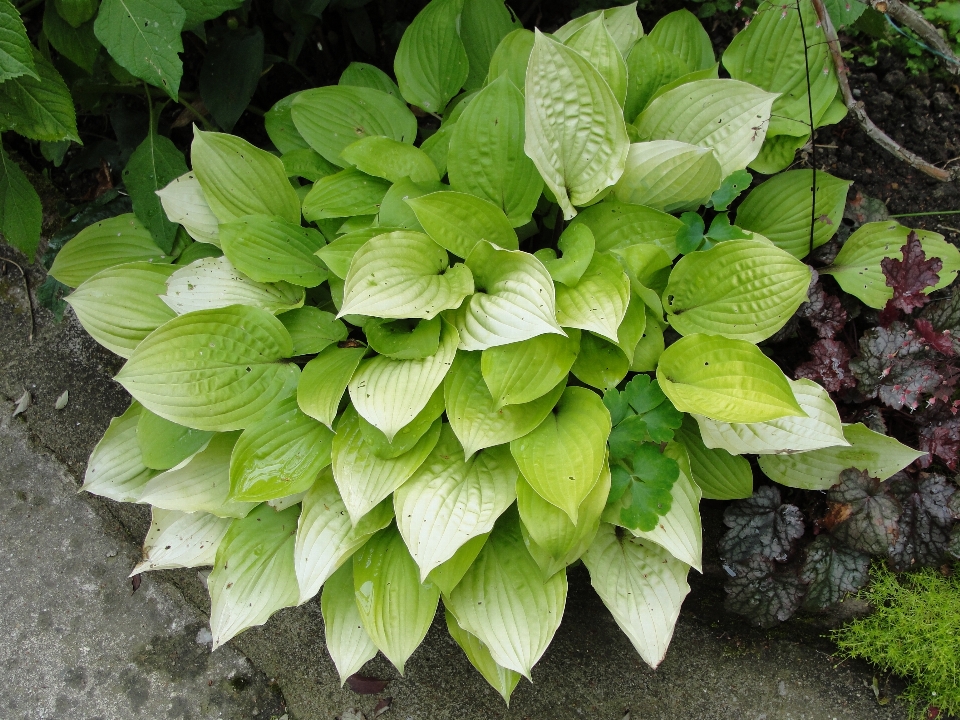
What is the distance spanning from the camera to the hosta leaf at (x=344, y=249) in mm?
1267

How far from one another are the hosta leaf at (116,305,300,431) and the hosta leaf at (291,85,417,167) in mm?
424

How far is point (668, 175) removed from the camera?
129cm

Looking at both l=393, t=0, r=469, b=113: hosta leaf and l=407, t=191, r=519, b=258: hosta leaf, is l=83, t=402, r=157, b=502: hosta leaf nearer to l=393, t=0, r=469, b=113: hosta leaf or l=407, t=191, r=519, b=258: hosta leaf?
l=407, t=191, r=519, b=258: hosta leaf

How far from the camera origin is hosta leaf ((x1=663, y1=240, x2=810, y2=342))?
1227 mm

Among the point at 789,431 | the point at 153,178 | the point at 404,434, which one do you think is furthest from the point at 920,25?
the point at 153,178

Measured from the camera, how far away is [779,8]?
4.50ft

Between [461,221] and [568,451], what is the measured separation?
45 cm

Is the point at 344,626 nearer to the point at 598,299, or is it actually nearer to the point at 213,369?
the point at 213,369

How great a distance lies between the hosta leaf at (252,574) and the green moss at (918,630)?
117 cm

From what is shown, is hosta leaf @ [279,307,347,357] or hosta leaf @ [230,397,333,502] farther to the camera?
hosta leaf @ [279,307,347,357]

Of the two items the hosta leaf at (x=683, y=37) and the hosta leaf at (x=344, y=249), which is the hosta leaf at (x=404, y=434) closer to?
the hosta leaf at (x=344, y=249)

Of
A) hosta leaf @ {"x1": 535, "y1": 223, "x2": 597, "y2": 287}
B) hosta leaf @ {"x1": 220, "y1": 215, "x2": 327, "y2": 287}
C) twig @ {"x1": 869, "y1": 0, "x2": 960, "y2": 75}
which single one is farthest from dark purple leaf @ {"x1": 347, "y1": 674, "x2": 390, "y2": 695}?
twig @ {"x1": 869, "y1": 0, "x2": 960, "y2": 75}

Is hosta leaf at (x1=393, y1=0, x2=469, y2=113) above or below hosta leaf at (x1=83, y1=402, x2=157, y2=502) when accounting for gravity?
above

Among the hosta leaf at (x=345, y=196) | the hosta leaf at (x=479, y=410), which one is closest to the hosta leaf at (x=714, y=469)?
the hosta leaf at (x=479, y=410)
